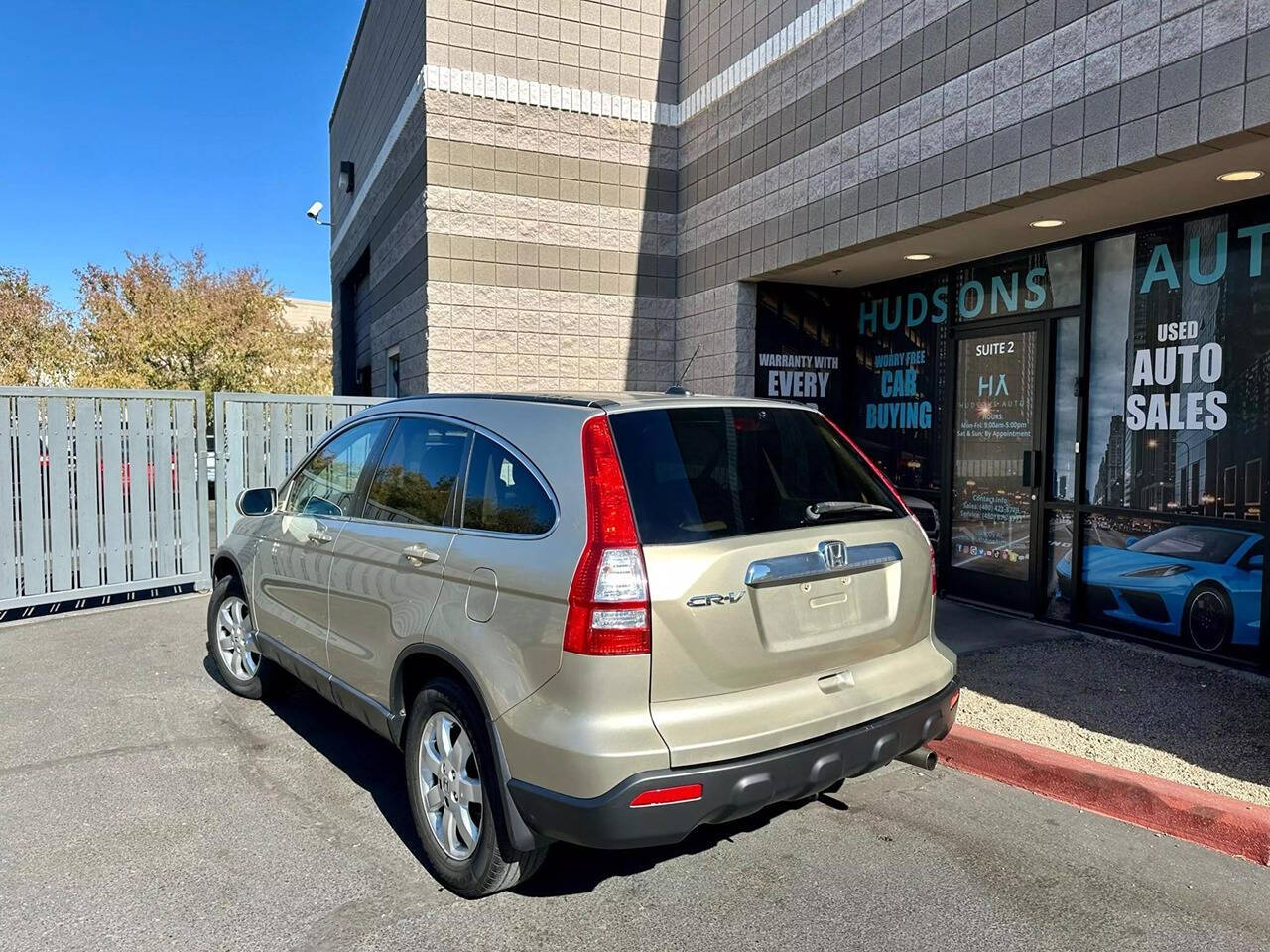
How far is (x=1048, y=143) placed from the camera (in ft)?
19.0

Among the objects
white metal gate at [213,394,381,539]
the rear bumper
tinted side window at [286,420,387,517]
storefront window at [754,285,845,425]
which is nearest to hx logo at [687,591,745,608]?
the rear bumper

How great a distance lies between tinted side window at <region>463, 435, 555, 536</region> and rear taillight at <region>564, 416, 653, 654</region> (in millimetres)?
240

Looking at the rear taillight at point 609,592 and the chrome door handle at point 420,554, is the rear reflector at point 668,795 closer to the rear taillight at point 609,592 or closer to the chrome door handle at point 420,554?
the rear taillight at point 609,592

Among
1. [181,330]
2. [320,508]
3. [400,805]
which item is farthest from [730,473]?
[181,330]

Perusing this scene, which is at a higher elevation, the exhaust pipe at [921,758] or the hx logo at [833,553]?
the hx logo at [833,553]

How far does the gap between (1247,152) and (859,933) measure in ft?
15.5

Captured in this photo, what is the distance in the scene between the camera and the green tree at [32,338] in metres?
22.9

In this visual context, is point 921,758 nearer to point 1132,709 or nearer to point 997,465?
point 1132,709

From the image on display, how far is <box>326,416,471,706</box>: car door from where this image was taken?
346cm

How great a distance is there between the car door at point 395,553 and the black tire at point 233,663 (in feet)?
4.79

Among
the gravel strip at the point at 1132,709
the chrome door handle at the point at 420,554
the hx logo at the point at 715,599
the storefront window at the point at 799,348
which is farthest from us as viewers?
the storefront window at the point at 799,348

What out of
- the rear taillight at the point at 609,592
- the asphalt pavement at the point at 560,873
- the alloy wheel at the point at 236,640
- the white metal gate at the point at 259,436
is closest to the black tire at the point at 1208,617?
the asphalt pavement at the point at 560,873

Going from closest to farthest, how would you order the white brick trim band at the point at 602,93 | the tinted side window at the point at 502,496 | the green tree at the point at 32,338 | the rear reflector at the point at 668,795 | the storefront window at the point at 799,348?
1. the rear reflector at the point at 668,795
2. the tinted side window at the point at 502,496
3. the white brick trim band at the point at 602,93
4. the storefront window at the point at 799,348
5. the green tree at the point at 32,338

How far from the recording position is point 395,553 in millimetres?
3646
